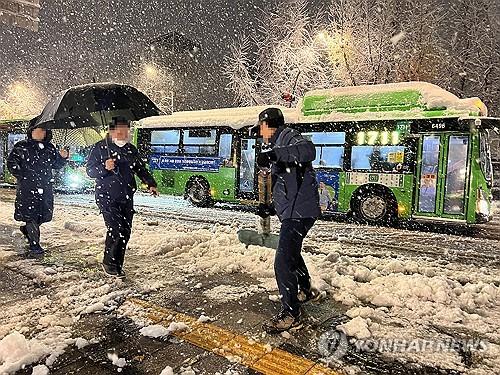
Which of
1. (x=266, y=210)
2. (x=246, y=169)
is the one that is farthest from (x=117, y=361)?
(x=246, y=169)

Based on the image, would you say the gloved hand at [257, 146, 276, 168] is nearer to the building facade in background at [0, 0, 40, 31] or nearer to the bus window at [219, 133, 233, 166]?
the building facade in background at [0, 0, 40, 31]

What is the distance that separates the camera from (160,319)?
13.2 feet

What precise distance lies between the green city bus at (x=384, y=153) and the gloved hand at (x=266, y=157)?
8454 mm

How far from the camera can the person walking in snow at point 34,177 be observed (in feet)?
20.3

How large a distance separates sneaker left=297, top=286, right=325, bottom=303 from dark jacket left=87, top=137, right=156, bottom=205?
8.37 feet

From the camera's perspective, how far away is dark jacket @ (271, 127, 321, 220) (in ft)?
12.2

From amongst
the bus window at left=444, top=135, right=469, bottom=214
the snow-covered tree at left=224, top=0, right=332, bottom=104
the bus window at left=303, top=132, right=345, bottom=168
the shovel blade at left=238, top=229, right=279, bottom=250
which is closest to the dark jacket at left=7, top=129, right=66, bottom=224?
the shovel blade at left=238, top=229, right=279, bottom=250


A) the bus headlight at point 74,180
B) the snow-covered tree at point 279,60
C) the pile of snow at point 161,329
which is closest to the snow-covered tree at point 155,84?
the snow-covered tree at point 279,60

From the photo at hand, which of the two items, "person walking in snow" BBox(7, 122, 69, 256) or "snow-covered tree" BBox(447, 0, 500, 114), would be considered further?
"snow-covered tree" BBox(447, 0, 500, 114)

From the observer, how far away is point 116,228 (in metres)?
5.26

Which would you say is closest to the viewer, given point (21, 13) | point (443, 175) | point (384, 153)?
point (21, 13)

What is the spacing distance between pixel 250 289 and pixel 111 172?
2.28 m

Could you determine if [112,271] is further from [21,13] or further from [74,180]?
[74,180]

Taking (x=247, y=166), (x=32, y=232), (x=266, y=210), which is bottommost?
(x=32, y=232)
